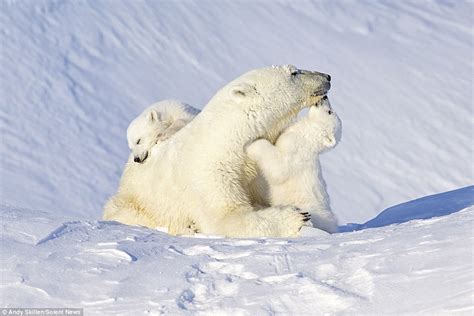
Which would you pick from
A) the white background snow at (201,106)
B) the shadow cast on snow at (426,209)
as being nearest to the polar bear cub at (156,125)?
the white background snow at (201,106)

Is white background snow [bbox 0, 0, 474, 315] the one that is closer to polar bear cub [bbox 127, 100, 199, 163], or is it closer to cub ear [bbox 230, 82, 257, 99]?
cub ear [bbox 230, 82, 257, 99]

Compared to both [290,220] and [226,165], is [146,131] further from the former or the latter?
[290,220]

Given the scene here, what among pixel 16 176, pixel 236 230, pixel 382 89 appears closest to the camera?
pixel 236 230

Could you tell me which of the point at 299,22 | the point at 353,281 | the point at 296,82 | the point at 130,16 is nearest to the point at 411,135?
the point at 299,22

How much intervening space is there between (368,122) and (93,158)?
3749 millimetres

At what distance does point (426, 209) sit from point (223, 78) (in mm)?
8580

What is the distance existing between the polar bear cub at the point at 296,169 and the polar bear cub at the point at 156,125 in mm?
812

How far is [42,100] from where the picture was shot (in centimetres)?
1229

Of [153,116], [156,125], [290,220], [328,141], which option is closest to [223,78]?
[153,116]

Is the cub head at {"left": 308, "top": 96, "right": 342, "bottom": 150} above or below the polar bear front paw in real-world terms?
above

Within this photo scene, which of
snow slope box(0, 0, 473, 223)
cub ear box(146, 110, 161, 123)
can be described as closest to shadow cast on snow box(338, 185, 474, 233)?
cub ear box(146, 110, 161, 123)

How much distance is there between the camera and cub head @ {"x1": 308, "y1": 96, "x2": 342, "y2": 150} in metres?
5.19

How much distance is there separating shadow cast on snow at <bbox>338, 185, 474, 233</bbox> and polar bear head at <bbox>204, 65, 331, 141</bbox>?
74cm

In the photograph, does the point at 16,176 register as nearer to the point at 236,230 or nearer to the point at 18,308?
the point at 236,230
